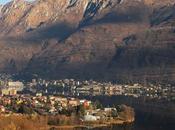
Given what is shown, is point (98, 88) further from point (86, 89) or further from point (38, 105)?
point (38, 105)

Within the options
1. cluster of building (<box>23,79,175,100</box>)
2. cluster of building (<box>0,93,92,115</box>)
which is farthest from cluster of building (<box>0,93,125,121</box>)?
cluster of building (<box>23,79,175,100</box>)

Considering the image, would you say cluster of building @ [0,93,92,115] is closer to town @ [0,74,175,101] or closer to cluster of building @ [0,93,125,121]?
cluster of building @ [0,93,125,121]

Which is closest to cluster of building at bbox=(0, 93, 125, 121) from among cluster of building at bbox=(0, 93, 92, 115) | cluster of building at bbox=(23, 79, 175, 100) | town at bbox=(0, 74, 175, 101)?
cluster of building at bbox=(0, 93, 92, 115)

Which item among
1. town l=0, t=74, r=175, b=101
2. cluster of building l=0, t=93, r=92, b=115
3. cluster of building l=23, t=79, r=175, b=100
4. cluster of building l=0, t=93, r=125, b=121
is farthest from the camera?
cluster of building l=23, t=79, r=175, b=100

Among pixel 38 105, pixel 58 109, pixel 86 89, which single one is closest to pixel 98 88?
pixel 86 89

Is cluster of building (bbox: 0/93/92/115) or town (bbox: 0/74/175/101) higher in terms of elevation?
town (bbox: 0/74/175/101)

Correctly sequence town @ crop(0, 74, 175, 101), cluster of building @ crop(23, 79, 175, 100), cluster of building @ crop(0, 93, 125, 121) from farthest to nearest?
cluster of building @ crop(23, 79, 175, 100) → town @ crop(0, 74, 175, 101) → cluster of building @ crop(0, 93, 125, 121)

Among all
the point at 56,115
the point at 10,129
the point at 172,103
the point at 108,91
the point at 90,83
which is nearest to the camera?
the point at 10,129

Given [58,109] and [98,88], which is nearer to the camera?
[58,109]

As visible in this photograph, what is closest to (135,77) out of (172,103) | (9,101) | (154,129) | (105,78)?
(105,78)

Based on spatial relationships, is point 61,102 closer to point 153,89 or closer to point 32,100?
point 32,100

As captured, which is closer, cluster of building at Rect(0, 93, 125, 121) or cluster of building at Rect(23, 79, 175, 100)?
cluster of building at Rect(0, 93, 125, 121)
